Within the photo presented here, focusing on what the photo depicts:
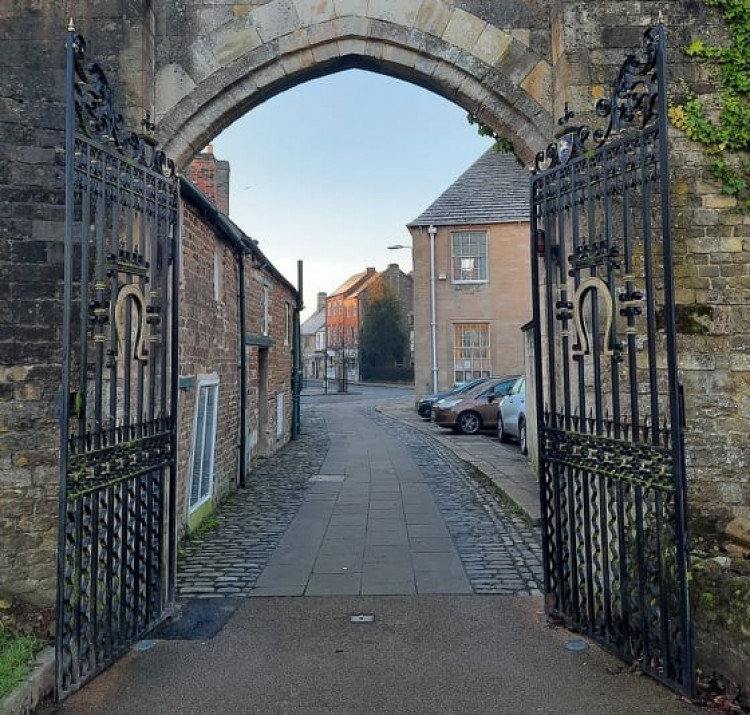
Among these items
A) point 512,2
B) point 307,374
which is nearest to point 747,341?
point 512,2

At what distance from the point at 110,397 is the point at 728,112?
5.02m

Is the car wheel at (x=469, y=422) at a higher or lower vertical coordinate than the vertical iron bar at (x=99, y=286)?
lower

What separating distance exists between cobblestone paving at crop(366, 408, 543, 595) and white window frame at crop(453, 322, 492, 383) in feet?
40.9

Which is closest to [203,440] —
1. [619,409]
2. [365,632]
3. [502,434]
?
[365,632]

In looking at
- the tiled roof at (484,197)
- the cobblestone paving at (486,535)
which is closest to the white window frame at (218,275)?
the cobblestone paving at (486,535)

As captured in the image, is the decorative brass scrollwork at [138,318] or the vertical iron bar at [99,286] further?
the decorative brass scrollwork at [138,318]

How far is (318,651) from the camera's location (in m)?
4.28

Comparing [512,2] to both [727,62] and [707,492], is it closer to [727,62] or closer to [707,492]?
A: [727,62]

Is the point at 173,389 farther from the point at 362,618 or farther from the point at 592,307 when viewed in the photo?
the point at 592,307

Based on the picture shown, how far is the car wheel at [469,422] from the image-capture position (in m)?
17.8

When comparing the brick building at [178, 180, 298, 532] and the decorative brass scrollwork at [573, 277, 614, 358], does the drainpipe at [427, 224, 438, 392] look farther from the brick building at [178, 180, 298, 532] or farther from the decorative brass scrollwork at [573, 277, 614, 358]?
the decorative brass scrollwork at [573, 277, 614, 358]

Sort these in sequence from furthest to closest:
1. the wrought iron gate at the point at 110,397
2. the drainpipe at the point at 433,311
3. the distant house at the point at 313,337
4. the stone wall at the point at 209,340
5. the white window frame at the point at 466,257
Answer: the distant house at the point at 313,337
the white window frame at the point at 466,257
the drainpipe at the point at 433,311
the stone wall at the point at 209,340
the wrought iron gate at the point at 110,397

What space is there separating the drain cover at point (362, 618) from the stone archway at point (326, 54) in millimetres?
3846

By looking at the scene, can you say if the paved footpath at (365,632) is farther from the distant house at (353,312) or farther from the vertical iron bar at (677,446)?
the distant house at (353,312)
